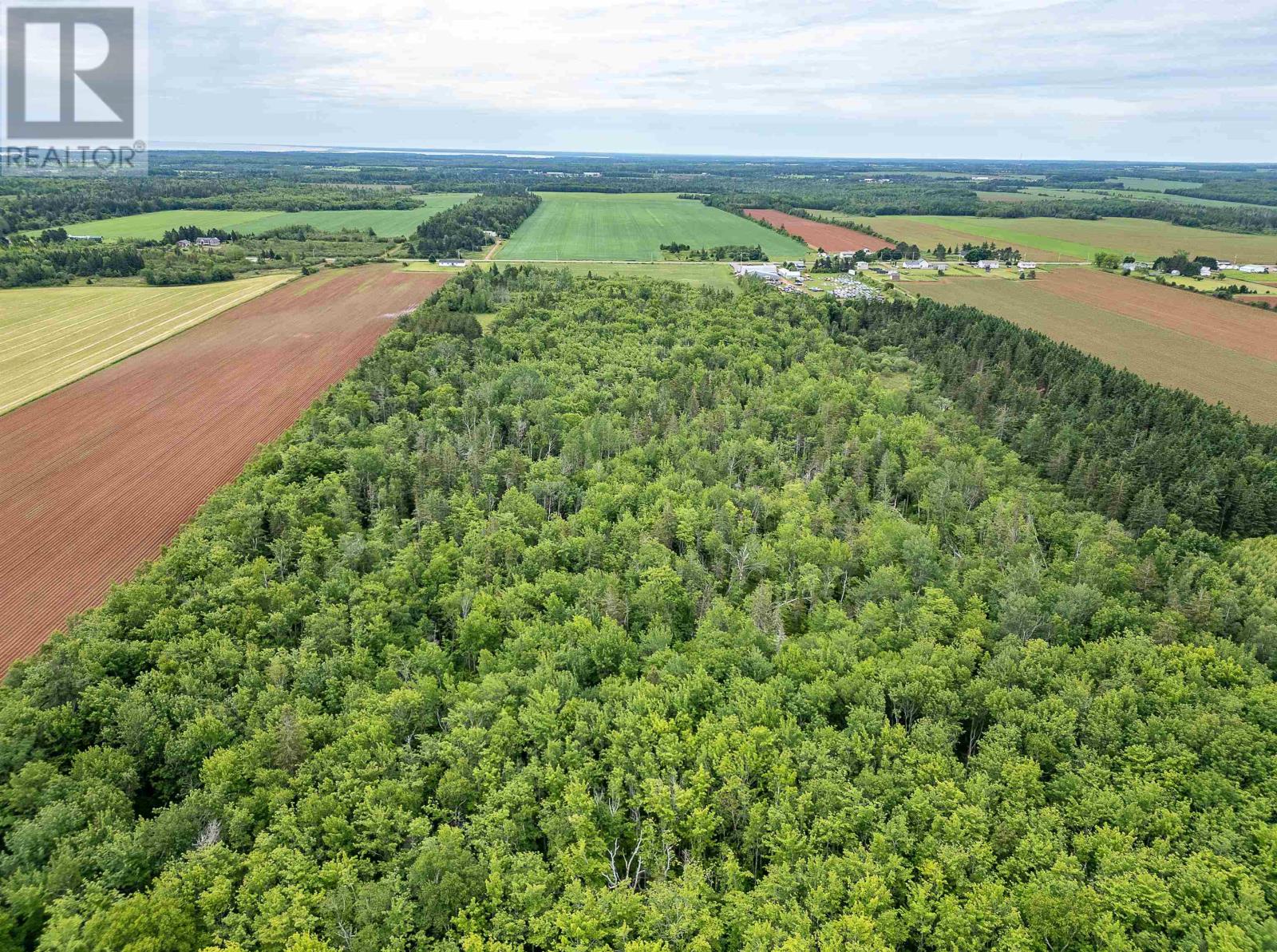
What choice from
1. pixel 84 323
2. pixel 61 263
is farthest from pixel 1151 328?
pixel 61 263

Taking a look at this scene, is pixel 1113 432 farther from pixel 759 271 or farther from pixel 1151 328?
pixel 759 271

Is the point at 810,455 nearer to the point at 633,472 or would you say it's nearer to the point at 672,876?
the point at 633,472

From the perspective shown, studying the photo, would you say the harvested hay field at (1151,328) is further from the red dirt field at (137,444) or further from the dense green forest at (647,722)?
the red dirt field at (137,444)

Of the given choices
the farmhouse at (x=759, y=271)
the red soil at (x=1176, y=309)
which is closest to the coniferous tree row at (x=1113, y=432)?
the red soil at (x=1176, y=309)

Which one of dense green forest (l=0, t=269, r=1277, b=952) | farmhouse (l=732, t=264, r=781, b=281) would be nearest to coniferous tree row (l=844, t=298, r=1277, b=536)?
dense green forest (l=0, t=269, r=1277, b=952)

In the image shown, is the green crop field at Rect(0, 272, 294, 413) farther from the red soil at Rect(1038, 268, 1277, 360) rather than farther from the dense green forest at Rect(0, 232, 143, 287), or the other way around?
the red soil at Rect(1038, 268, 1277, 360)

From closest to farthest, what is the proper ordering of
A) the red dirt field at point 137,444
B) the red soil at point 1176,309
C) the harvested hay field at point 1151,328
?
the red dirt field at point 137,444 < the harvested hay field at point 1151,328 < the red soil at point 1176,309
